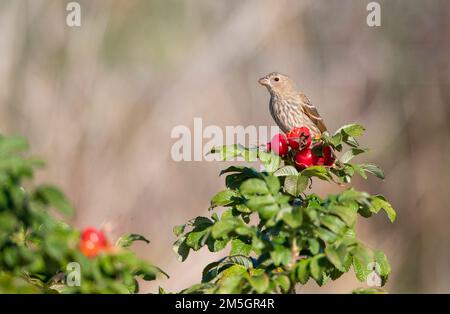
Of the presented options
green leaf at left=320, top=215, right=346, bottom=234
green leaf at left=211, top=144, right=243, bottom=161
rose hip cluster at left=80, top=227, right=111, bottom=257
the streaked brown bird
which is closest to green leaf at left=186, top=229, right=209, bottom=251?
green leaf at left=211, top=144, right=243, bottom=161

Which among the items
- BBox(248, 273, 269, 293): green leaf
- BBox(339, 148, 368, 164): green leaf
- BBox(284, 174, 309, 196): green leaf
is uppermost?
BBox(339, 148, 368, 164): green leaf

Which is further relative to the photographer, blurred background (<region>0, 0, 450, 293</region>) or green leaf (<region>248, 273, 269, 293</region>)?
blurred background (<region>0, 0, 450, 293</region>)

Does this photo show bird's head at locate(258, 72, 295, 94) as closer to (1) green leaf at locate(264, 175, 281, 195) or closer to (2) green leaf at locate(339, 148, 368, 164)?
(2) green leaf at locate(339, 148, 368, 164)

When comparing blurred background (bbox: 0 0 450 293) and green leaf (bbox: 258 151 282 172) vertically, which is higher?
blurred background (bbox: 0 0 450 293)

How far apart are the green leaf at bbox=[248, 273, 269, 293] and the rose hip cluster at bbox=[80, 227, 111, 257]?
34cm

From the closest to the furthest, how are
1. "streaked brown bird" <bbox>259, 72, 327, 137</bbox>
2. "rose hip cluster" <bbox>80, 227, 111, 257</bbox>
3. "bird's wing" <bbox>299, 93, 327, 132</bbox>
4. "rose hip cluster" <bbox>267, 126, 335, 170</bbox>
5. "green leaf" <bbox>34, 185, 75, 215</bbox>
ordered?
"green leaf" <bbox>34, 185, 75, 215</bbox> → "rose hip cluster" <bbox>80, 227, 111, 257</bbox> → "rose hip cluster" <bbox>267, 126, 335, 170</bbox> → "bird's wing" <bbox>299, 93, 327, 132</bbox> → "streaked brown bird" <bbox>259, 72, 327, 137</bbox>

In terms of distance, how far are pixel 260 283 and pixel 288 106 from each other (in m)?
3.83

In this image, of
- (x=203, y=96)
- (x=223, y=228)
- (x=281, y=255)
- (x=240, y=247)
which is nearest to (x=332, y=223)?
(x=281, y=255)

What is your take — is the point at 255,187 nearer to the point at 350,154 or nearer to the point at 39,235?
the point at 39,235

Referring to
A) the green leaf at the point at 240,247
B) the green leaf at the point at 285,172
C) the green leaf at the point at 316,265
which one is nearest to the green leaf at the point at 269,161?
the green leaf at the point at 285,172

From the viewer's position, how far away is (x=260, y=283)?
1.69m

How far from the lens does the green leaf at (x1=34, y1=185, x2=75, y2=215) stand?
1370mm

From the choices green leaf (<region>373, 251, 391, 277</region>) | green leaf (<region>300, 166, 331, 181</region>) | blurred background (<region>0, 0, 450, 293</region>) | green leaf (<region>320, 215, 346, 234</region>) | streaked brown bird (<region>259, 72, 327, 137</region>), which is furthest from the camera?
blurred background (<region>0, 0, 450, 293</region>)

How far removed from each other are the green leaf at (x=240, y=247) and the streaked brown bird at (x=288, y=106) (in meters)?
3.17
